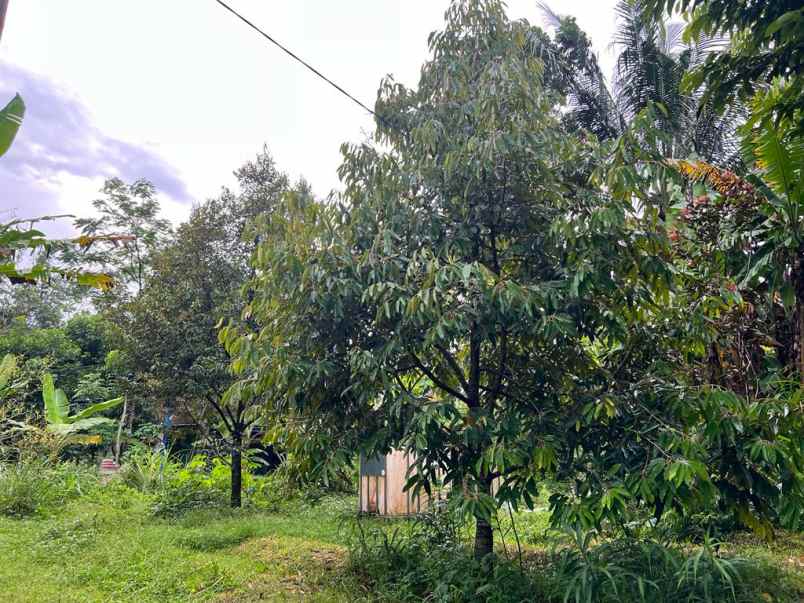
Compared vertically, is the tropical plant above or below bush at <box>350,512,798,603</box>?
above

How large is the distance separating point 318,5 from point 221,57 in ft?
3.56

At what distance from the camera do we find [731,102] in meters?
4.37

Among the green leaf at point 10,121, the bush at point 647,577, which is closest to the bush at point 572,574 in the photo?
the bush at point 647,577

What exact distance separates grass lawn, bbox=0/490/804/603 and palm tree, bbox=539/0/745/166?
8.28m


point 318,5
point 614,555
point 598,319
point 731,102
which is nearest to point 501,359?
→ point 598,319

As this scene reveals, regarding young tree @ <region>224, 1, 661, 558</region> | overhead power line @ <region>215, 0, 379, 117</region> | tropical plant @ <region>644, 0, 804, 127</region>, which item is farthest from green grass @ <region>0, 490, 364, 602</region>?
tropical plant @ <region>644, 0, 804, 127</region>

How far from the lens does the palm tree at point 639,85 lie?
1195cm

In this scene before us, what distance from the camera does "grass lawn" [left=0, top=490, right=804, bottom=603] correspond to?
4723 millimetres

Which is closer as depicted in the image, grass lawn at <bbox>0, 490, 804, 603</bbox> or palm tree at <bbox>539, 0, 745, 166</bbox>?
grass lawn at <bbox>0, 490, 804, 603</bbox>

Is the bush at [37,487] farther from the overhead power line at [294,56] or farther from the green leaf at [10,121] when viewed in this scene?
the overhead power line at [294,56]

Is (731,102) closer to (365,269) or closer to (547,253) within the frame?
(547,253)

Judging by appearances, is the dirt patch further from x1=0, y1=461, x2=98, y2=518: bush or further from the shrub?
the shrub

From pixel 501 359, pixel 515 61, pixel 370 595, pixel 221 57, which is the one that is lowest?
pixel 370 595

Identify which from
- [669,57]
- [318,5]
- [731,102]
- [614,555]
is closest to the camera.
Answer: [614,555]
